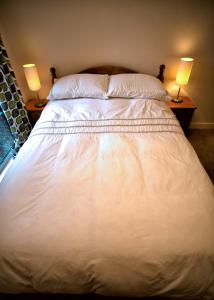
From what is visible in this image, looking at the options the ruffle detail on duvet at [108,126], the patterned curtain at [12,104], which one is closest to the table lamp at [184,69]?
the ruffle detail on duvet at [108,126]

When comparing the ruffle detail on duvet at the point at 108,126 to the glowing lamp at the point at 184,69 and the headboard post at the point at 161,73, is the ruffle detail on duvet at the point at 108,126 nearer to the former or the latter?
the glowing lamp at the point at 184,69

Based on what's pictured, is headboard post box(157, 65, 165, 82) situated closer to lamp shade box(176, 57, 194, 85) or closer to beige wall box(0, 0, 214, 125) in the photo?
beige wall box(0, 0, 214, 125)

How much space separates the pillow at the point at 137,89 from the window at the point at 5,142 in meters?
1.25

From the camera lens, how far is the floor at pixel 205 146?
2.13m

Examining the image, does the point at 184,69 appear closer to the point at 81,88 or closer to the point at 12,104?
the point at 81,88

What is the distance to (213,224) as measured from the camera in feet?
2.84

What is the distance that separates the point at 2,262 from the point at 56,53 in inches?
88.2

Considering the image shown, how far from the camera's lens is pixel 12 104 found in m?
1.89

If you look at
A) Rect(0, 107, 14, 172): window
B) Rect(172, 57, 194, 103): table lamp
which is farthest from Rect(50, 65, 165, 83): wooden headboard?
Rect(0, 107, 14, 172): window

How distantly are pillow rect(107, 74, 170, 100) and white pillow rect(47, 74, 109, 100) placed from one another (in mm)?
100

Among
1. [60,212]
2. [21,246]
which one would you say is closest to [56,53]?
[60,212]

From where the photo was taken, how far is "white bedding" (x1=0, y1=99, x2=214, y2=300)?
79 centimetres

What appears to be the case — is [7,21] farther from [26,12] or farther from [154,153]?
[154,153]

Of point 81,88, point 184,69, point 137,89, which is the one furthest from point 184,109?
point 81,88
